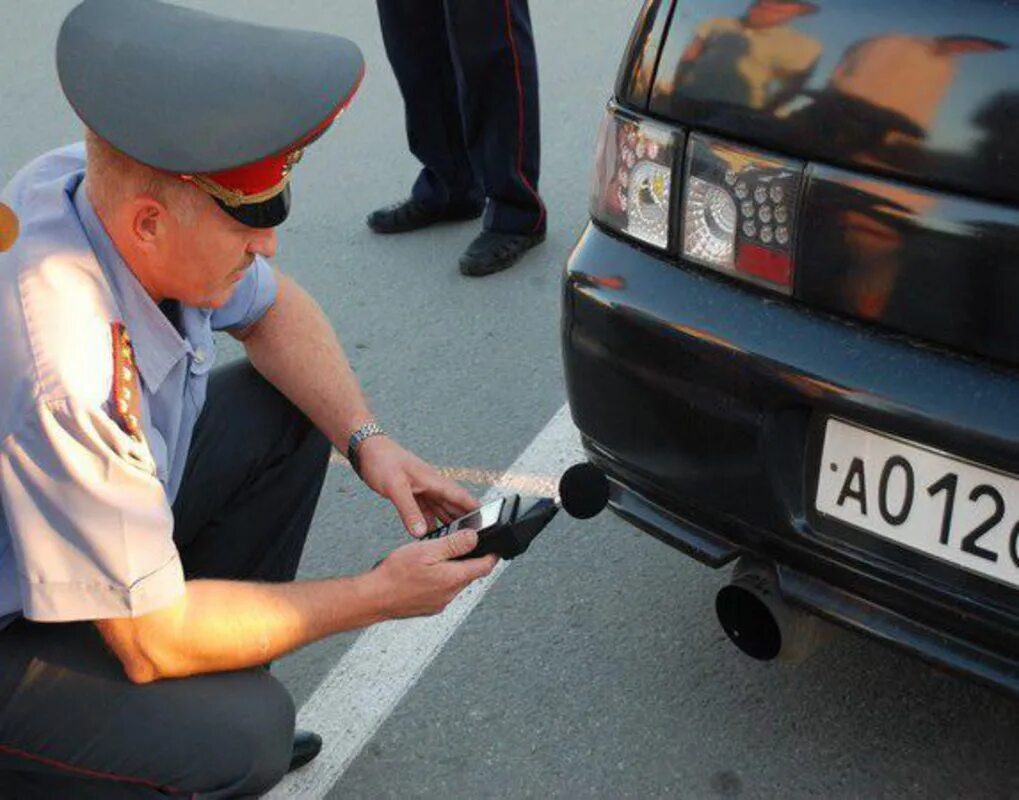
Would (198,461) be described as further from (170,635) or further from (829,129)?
(829,129)

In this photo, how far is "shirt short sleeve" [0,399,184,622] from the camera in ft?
6.13

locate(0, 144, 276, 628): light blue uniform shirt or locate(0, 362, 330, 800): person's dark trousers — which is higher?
locate(0, 144, 276, 628): light blue uniform shirt

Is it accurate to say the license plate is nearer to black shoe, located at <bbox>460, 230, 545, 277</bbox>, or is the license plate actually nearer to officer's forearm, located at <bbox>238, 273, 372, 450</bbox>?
officer's forearm, located at <bbox>238, 273, 372, 450</bbox>

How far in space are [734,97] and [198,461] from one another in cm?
102

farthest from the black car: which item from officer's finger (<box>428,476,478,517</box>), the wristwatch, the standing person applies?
the standing person

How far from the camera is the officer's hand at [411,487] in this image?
2459 millimetres

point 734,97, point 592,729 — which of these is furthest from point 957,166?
point 592,729

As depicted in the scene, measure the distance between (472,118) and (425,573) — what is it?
2464mm

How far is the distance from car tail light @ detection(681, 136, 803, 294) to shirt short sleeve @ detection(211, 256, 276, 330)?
0.68 m

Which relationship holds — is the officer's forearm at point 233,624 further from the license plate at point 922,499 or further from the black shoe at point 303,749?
the license plate at point 922,499

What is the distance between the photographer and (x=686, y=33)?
2291mm

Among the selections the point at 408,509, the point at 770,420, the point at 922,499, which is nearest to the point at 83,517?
the point at 408,509

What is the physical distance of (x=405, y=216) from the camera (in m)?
4.70

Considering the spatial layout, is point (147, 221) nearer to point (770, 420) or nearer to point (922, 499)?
point (770, 420)
